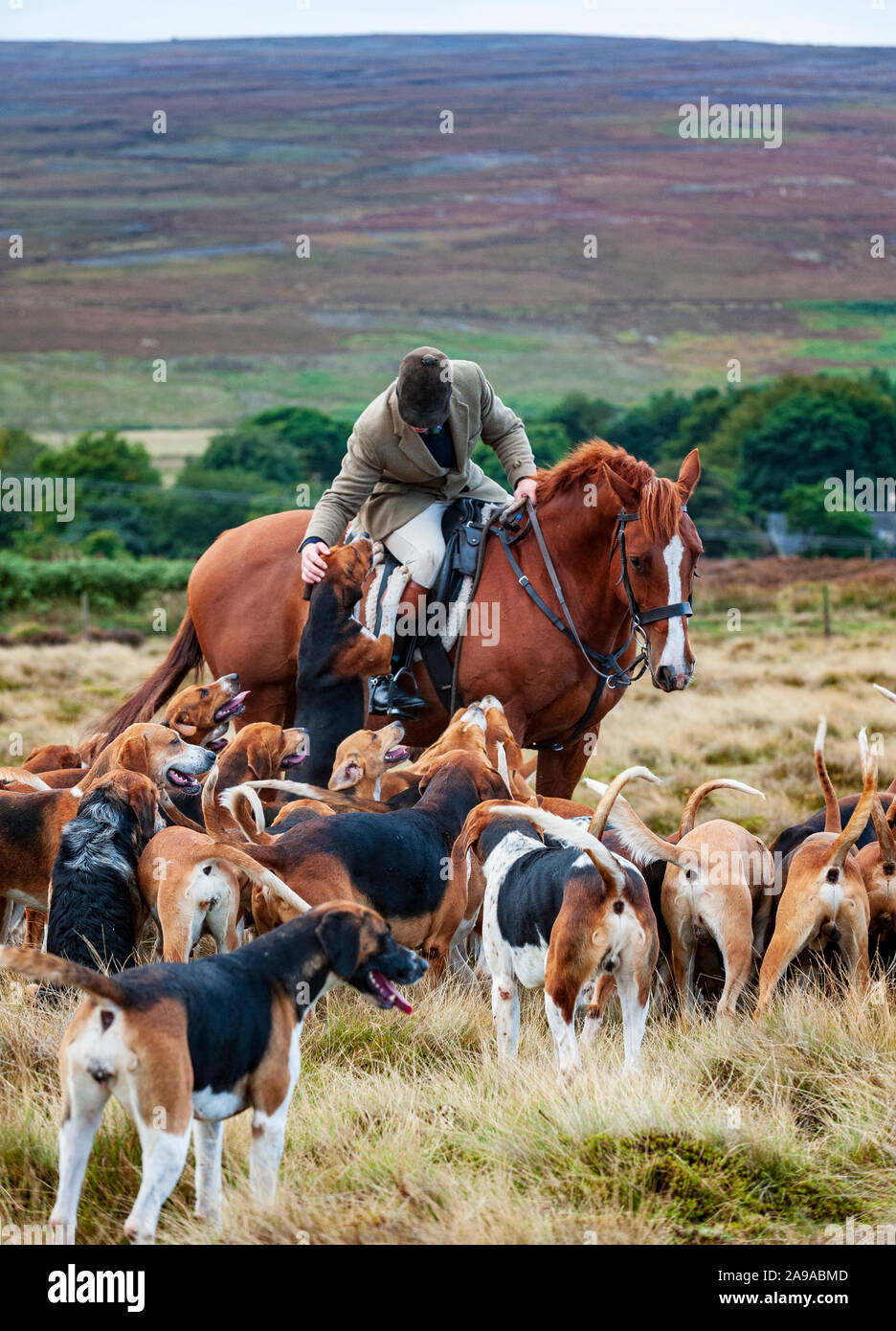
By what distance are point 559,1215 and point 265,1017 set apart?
1.06 meters

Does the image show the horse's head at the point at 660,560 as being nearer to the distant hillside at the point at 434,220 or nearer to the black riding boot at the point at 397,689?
the black riding boot at the point at 397,689

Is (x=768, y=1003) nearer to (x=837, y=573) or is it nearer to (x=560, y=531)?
(x=560, y=531)

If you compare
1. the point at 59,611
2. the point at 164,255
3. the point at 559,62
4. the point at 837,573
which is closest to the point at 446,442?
the point at 59,611

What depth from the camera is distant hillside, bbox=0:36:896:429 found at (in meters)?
147

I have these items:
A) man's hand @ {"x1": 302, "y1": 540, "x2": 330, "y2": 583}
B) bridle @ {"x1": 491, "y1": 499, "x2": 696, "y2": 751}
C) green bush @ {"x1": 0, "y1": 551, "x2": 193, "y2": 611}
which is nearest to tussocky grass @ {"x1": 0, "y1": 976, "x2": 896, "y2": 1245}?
bridle @ {"x1": 491, "y1": 499, "x2": 696, "y2": 751}

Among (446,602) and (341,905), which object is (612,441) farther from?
(341,905)

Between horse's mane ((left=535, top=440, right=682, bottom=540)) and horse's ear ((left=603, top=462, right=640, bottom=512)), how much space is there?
0.09 feet

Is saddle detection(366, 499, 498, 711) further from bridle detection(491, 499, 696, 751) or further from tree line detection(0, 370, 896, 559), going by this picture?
tree line detection(0, 370, 896, 559)

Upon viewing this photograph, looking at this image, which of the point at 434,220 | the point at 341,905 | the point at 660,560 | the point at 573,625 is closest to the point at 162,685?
the point at 573,625

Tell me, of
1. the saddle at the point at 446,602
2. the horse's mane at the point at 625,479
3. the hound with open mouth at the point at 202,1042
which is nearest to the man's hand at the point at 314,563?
the saddle at the point at 446,602

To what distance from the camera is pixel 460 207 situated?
177 metres

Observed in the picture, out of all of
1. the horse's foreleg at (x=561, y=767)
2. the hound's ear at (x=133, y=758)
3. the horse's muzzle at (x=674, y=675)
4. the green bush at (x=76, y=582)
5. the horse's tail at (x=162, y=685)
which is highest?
the horse's muzzle at (x=674, y=675)

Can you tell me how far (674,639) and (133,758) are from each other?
2.88m

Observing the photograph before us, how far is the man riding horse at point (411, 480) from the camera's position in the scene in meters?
8.38
